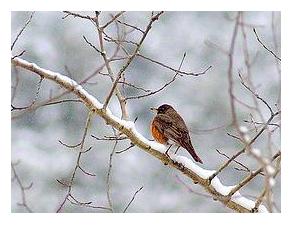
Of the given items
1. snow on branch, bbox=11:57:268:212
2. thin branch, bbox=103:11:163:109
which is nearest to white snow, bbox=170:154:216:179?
snow on branch, bbox=11:57:268:212

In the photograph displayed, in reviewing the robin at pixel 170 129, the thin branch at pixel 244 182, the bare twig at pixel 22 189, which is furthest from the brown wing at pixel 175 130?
the bare twig at pixel 22 189

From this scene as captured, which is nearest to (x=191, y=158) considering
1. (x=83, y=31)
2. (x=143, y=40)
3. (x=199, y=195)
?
(x=199, y=195)

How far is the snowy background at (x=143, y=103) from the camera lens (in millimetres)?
1984

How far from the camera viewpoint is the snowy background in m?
1.98

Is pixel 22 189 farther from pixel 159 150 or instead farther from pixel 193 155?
pixel 193 155

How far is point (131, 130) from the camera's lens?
1934mm

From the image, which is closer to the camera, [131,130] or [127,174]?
[131,130]

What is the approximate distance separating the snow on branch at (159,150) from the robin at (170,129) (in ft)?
0.10

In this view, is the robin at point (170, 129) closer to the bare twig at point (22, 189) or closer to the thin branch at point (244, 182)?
the thin branch at point (244, 182)

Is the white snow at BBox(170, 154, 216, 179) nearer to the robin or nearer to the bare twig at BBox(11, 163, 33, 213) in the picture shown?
the robin

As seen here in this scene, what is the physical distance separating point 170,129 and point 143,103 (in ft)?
0.47

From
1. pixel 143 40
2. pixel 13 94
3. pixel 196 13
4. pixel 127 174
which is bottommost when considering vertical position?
pixel 127 174

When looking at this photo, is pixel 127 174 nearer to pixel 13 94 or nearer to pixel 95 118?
pixel 95 118

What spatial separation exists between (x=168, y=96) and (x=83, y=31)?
1.24 feet
